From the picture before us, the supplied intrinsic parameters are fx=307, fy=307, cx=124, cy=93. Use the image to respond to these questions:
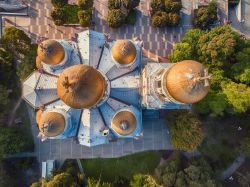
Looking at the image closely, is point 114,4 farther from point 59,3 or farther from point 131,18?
point 59,3

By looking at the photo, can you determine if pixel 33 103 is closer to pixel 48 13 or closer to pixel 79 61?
pixel 79 61

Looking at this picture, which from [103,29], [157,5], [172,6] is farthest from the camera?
[103,29]

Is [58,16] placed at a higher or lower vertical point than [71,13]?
lower

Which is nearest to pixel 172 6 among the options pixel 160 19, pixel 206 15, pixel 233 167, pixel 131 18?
pixel 160 19

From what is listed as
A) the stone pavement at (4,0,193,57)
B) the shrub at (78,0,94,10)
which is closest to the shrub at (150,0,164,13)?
the stone pavement at (4,0,193,57)

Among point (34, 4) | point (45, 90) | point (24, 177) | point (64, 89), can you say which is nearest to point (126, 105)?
point (45, 90)

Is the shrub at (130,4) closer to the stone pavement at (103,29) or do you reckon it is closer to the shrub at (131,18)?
the shrub at (131,18)

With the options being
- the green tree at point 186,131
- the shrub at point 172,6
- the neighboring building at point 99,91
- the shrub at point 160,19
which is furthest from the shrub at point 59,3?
the green tree at point 186,131

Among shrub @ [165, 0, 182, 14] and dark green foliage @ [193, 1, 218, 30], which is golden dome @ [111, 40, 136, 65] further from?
dark green foliage @ [193, 1, 218, 30]
